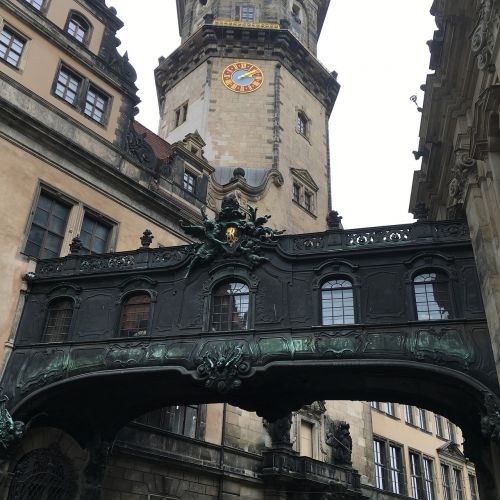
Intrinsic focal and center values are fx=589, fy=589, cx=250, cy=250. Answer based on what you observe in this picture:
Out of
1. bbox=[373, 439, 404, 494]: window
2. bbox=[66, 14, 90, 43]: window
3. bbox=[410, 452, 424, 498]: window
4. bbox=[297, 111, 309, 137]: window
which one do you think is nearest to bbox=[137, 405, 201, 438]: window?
bbox=[373, 439, 404, 494]: window

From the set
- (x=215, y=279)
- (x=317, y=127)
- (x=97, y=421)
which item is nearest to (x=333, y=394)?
(x=215, y=279)

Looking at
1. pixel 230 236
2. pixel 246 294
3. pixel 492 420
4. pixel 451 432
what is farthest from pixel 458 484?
pixel 230 236

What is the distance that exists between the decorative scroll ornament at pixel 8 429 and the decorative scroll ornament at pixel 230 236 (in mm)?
5570

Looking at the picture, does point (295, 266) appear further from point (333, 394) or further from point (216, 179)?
point (216, 179)

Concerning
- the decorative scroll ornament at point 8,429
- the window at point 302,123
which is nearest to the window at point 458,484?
the window at point 302,123

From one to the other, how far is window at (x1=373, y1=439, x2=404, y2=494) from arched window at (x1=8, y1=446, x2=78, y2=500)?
58.5 feet

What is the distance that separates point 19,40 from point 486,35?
14.8 meters

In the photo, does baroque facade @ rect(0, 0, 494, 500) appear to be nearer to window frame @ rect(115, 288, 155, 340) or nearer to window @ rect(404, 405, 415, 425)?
window frame @ rect(115, 288, 155, 340)

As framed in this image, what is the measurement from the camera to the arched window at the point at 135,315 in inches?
612

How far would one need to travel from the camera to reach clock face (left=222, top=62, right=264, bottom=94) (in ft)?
109

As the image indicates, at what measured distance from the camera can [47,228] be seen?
18469 mm

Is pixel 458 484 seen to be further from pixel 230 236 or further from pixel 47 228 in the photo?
pixel 47 228

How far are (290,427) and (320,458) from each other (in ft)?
9.35

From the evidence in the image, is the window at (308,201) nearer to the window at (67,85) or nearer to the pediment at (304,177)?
the pediment at (304,177)
